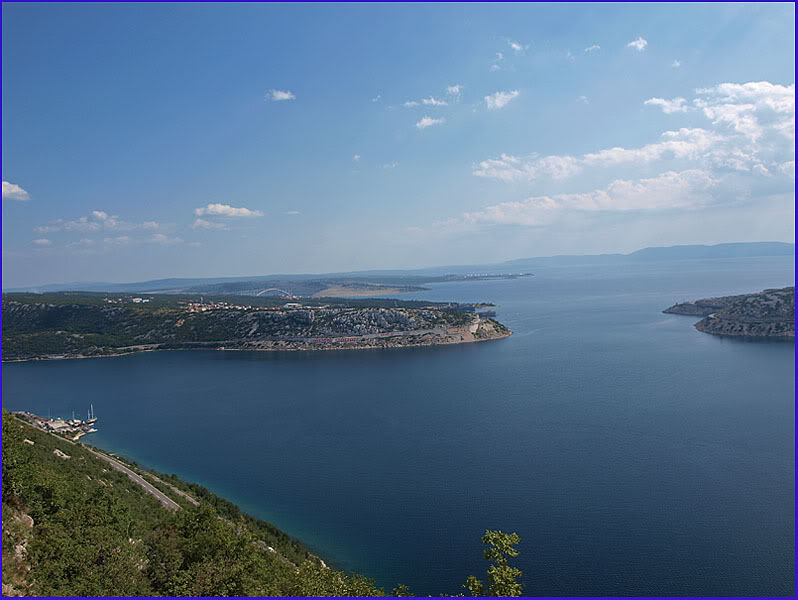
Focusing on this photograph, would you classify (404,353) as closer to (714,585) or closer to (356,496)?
(356,496)

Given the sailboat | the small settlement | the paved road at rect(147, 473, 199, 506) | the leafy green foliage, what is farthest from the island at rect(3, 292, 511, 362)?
the leafy green foliage

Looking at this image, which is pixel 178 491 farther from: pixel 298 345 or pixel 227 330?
pixel 227 330

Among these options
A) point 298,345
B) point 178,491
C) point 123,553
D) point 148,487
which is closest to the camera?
point 123,553

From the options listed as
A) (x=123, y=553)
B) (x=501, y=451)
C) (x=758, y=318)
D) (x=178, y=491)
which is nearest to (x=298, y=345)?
(x=501, y=451)

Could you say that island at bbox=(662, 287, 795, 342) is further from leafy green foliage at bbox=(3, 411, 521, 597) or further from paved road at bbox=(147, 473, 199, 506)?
paved road at bbox=(147, 473, 199, 506)

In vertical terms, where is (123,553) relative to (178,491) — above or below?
above

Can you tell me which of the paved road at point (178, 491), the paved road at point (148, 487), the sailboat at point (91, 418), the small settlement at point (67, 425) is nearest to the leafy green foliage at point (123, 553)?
the paved road at point (148, 487)
